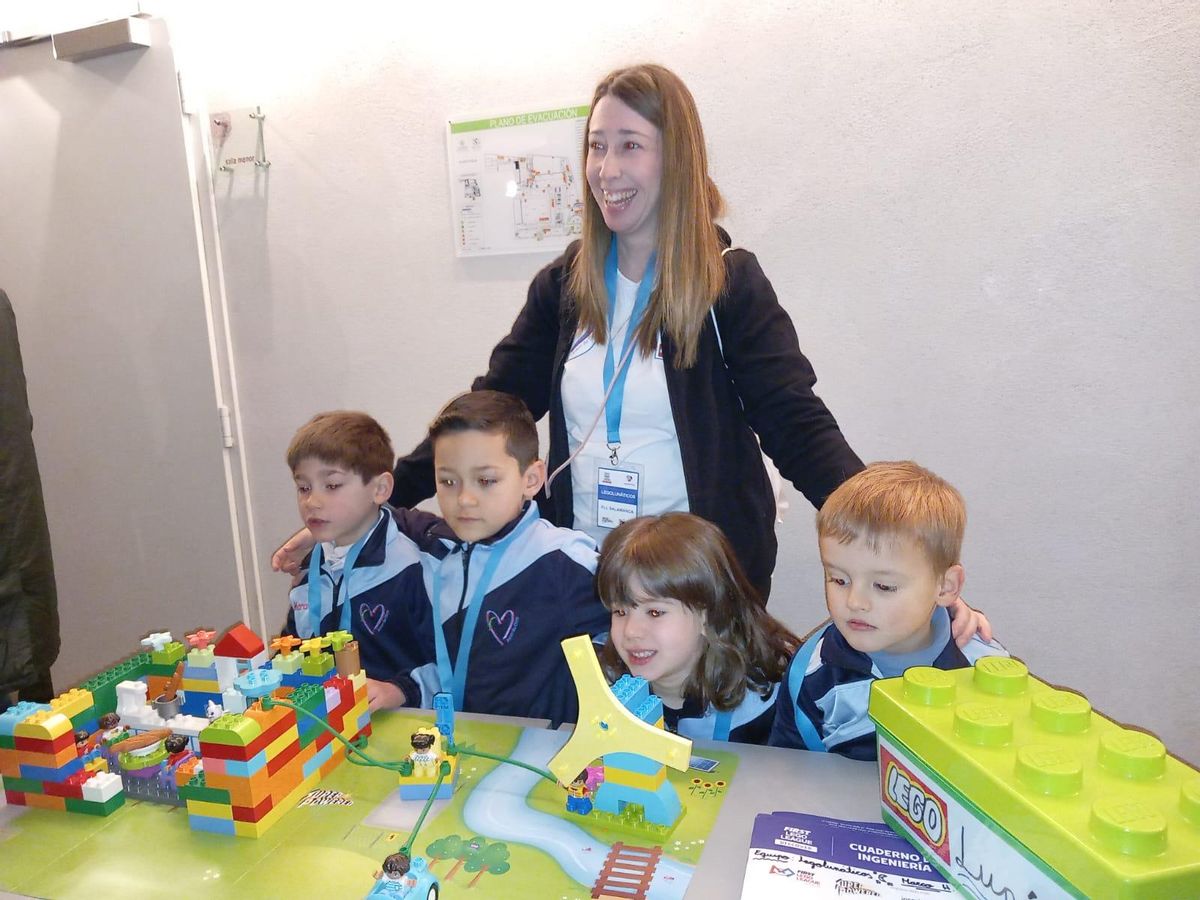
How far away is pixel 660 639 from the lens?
1.41 meters

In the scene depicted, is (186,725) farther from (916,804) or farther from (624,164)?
(624,164)

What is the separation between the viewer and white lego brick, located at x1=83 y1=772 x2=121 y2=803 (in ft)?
3.78

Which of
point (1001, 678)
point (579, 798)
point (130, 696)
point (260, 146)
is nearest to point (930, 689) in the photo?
point (1001, 678)

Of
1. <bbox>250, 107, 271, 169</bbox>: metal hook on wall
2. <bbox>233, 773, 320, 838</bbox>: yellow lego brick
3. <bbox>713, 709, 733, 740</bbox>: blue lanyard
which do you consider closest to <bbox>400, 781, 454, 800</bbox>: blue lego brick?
<bbox>233, 773, 320, 838</bbox>: yellow lego brick

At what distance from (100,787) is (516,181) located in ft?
6.76

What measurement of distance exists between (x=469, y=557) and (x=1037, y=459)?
1.58 meters

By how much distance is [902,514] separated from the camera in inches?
49.3

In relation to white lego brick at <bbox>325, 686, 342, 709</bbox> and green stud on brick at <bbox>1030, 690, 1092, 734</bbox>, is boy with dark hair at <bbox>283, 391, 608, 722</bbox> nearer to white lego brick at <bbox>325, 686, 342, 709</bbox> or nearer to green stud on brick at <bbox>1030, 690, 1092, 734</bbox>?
white lego brick at <bbox>325, 686, 342, 709</bbox>

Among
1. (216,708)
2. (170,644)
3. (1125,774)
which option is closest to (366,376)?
(170,644)

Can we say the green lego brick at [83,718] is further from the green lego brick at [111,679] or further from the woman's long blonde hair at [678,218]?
the woman's long blonde hair at [678,218]

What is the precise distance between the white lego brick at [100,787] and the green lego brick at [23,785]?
79 millimetres

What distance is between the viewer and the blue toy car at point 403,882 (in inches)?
35.2

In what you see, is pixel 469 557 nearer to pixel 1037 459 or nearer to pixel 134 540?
pixel 1037 459

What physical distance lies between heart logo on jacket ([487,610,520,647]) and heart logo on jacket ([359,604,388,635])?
260mm
